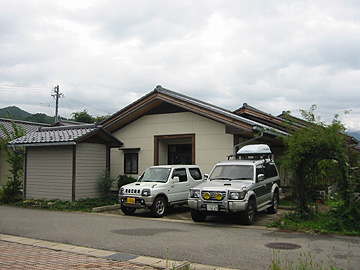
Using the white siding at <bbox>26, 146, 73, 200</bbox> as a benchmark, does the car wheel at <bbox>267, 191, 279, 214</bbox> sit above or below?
below

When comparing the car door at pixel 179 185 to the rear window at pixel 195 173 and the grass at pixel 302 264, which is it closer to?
the rear window at pixel 195 173

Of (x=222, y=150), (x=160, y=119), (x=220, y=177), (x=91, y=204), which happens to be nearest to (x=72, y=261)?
(x=220, y=177)

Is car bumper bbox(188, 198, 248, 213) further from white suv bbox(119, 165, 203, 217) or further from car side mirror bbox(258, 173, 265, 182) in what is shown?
white suv bbox(119, 165, 203, 217)

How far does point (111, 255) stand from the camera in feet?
24.0

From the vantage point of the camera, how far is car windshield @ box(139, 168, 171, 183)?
534 inches

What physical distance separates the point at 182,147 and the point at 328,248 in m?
12.2

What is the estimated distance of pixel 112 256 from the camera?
7234mm

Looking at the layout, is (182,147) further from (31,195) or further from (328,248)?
(328,248)

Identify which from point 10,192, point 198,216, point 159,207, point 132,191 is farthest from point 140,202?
point 10,192

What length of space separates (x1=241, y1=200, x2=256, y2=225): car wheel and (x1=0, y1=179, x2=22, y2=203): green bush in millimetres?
11572

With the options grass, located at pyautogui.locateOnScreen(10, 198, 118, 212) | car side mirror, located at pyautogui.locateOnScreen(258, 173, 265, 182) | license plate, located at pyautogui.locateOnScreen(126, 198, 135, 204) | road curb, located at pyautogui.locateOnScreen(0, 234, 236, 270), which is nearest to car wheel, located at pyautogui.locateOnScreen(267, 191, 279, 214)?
car side mirror, located at pyautogui.locateOnScreen(258, 173, 265, 182)

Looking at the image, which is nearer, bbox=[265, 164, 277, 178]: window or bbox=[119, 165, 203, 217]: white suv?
bbox=[119, 165, 203, 217]: white suv

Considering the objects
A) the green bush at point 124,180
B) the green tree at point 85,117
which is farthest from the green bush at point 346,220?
the green tree at point 85,117

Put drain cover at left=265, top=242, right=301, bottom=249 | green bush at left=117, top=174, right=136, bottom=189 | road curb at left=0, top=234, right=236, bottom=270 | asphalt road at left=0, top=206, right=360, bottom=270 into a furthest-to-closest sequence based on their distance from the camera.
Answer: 1. green bush at left=117, top=174, right=136, bottom=189
2. drain cover at left=265, top=242, right=301, bottom=249
3. asphalt road at left=0, top=206, right=360, bottom=270
4. road curb at left=0, top=234, right=236, bottom=270
